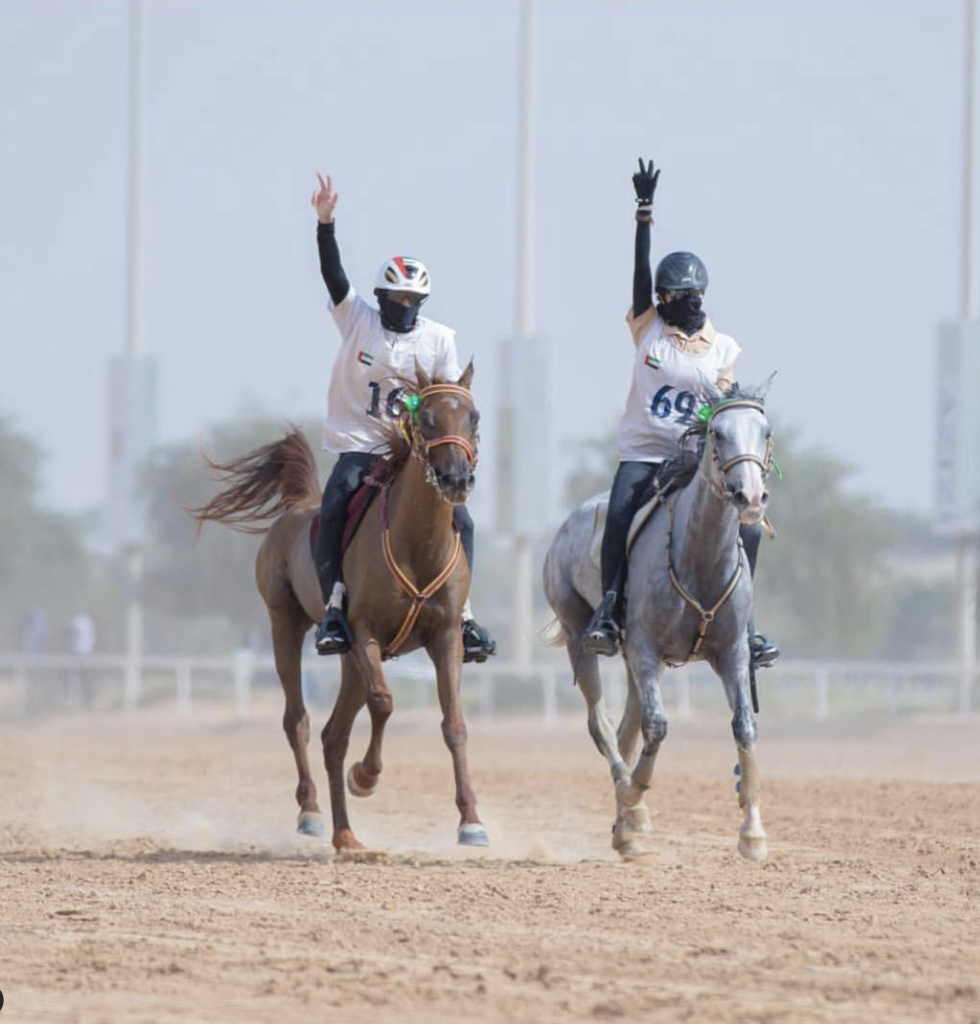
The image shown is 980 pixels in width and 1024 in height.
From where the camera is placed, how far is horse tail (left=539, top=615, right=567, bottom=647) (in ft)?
46.6

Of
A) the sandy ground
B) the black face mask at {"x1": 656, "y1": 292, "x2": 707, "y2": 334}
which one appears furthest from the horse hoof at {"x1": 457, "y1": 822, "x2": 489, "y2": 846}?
the black face mask at {"x1": 656, "y1": 292, "x2": 707, "y2": 334}

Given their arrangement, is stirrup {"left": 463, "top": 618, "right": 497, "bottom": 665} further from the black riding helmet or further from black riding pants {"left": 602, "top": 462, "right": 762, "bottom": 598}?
the black riding helmet

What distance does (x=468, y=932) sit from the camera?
8.89 metres

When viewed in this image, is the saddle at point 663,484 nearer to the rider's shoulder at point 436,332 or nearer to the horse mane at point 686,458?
the horse mane at point 686,458

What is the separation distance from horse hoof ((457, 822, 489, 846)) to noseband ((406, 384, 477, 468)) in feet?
6.95

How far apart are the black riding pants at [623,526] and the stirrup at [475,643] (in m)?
0.76

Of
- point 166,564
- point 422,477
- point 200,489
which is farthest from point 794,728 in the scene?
point 166,564

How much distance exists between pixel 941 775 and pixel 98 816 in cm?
917

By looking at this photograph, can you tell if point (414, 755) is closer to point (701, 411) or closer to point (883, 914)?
point (701, 411)

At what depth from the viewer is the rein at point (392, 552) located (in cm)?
1142

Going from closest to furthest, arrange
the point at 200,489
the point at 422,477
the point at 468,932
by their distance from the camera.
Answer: the point at 468,932
the point at 422,477
the point at 200,489

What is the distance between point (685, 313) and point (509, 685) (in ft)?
68.2

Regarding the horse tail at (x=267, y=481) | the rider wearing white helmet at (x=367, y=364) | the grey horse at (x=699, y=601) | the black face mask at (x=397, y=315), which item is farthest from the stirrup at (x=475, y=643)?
the horse tail at (x=267, y=481)

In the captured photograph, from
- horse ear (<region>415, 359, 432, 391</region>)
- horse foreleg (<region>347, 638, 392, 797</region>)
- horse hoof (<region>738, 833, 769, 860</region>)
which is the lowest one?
horse hoof (<region>738, 833, 769, 860</region>)
